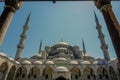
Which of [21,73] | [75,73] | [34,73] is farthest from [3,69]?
[75,73]

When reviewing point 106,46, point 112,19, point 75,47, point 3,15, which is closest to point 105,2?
point 112,19

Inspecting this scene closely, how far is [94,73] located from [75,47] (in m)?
15.3

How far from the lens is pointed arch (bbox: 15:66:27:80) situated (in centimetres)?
2567

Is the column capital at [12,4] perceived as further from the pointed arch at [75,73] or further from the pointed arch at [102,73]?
the pointed arch at [102,73]

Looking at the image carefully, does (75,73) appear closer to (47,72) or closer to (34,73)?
(47,72)

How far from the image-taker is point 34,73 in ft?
89.1

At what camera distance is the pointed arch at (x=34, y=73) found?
26.4m

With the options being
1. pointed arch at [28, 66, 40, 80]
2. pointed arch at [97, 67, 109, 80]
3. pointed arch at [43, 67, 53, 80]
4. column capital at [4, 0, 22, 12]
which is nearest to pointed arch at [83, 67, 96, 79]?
pointed arch at [97, 67, 109, 80]

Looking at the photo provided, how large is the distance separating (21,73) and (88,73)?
1374cm

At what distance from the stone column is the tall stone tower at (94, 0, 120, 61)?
11.4 ft

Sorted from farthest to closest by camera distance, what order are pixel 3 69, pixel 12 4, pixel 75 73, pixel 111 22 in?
pixel 75 73 → pixel 3 69 → pixel 12 4 → pixel 111 22

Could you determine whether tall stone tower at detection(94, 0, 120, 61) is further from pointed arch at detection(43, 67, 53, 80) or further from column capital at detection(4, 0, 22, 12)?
pointed arch at detection(43, 67, 53, 80)

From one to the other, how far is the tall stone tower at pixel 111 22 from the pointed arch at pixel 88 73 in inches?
903

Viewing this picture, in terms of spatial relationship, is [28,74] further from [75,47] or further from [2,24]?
[2,24]
